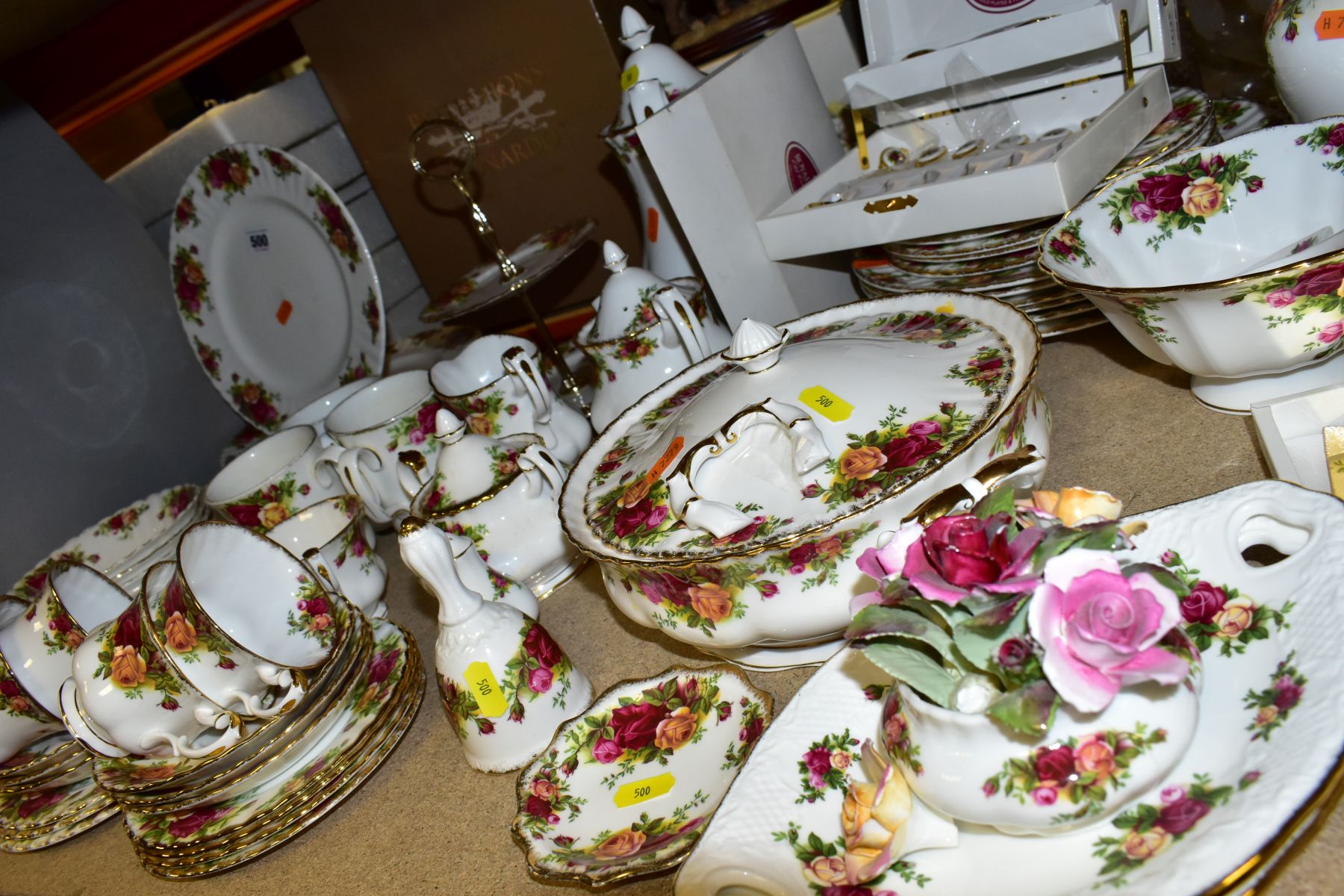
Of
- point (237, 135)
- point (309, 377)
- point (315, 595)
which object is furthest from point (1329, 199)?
point (237, 135)

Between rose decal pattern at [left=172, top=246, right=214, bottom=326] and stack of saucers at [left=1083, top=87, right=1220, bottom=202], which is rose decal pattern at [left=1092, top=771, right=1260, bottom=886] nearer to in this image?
stack of saucers at [left=1083, top=87, right=1220, bottom=202]

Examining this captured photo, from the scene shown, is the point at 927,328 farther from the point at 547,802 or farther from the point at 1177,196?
the point at 547,802

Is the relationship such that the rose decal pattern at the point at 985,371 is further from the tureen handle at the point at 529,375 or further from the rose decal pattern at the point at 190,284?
the rose decal pattern at the point at 190,284

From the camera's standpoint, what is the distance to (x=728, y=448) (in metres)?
0.85

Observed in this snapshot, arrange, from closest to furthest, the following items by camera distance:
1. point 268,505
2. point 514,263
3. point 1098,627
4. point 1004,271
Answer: point 1098,627, point 1004,271, point 268,505, point 514,263

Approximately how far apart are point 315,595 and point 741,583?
1.73ft

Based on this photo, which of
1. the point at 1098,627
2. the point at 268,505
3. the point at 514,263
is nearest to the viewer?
the point at 1098,627

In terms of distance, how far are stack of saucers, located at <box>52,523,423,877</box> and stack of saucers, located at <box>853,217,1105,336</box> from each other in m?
0.74

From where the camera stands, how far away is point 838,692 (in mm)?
750

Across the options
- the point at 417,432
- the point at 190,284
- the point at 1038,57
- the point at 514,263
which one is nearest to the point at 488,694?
the point at 417,432

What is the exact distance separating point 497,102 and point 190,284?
62cm

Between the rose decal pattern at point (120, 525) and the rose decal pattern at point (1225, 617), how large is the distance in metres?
1.52

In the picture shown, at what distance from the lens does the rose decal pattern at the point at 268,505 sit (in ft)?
4.64

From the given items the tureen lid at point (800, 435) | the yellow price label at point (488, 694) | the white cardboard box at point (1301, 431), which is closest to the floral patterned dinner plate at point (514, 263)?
the tureen lid at point (800, 435)
